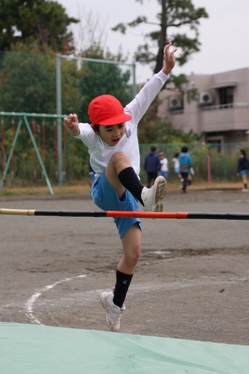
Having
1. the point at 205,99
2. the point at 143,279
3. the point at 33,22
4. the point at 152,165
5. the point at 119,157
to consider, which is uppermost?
the point at 33,22

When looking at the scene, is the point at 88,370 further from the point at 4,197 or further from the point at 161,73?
the point at 4,197

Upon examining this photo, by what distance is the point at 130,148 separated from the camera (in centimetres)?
612

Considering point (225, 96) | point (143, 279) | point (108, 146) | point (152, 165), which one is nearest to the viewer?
point (108, 146)

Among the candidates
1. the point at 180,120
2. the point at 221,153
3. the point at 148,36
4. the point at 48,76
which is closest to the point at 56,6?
the point at 148,36

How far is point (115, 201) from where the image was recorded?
20.1 ft

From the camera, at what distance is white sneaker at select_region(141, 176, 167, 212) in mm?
5918

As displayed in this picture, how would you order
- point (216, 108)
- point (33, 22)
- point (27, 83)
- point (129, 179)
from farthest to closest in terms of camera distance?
point (216, 108) → point (33, 22) → point (27, 83) → point (129, 179)

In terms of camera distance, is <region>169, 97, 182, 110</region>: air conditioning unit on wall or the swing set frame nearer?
the swing set frame

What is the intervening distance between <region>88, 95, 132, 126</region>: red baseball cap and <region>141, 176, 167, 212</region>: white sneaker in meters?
0.51

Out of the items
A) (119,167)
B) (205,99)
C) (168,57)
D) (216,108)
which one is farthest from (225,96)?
(119,167)

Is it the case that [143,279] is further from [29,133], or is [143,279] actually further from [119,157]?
[29,133]

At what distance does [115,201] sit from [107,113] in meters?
0.66

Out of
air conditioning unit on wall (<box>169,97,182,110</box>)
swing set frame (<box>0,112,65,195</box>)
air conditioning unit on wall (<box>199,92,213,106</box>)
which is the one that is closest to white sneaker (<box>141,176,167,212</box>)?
swing set frame (<box>0,112,65,195</box>)

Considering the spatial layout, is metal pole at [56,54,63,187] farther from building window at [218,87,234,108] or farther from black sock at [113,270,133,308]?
building window at [218,87,234,108]
